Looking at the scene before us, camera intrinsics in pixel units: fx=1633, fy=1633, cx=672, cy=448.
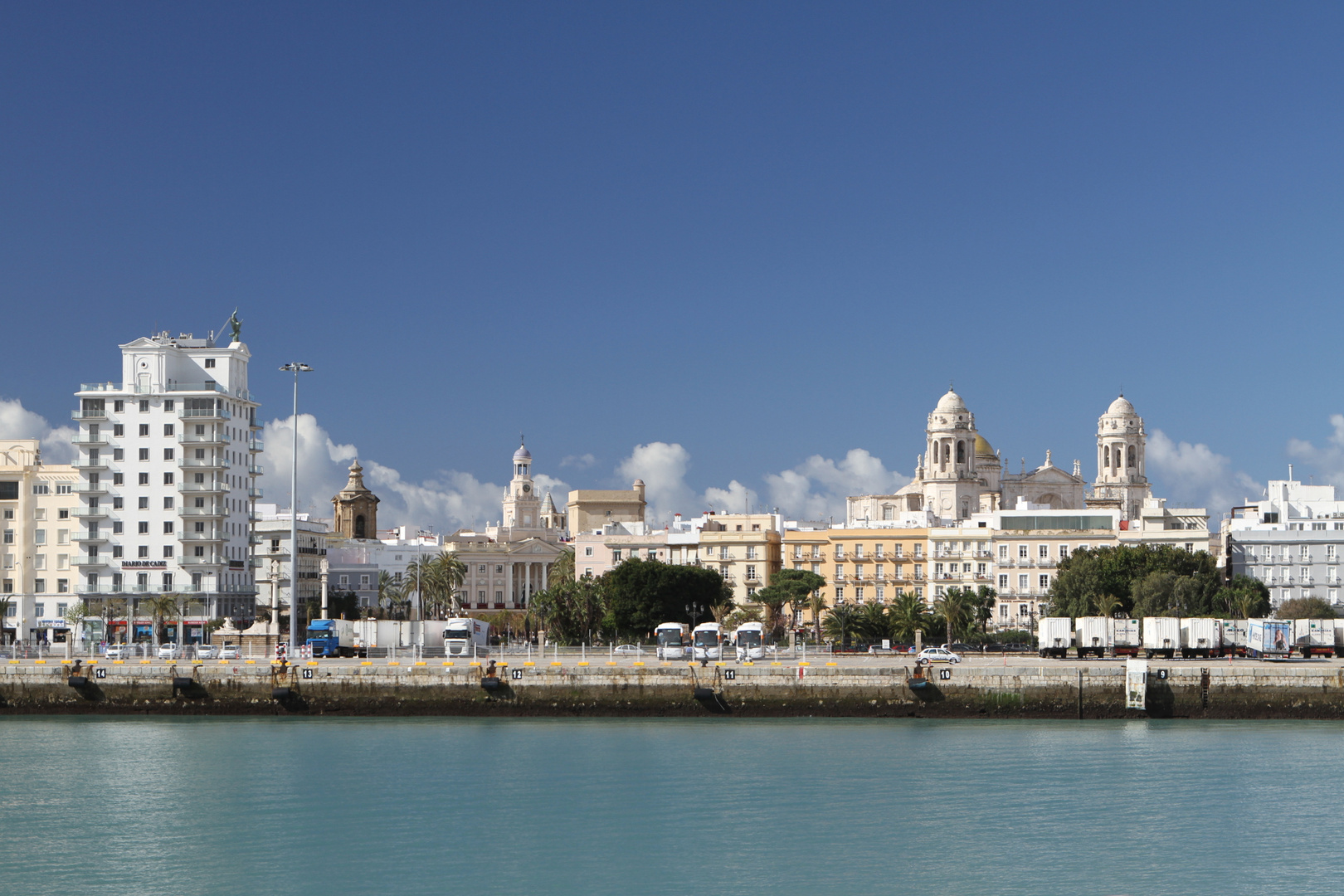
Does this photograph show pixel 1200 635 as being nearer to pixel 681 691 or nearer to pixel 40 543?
pixel 681 691

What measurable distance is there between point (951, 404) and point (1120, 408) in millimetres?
22316

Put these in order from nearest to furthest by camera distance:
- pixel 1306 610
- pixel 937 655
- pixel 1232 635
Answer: pixel 937 655 → pixel 1232 635 → pixel 1306 610

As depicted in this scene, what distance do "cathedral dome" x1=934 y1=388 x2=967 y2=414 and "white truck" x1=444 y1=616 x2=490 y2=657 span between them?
77501 mm

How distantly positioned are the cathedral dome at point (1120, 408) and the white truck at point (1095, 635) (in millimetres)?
94358

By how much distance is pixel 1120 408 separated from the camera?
178 m

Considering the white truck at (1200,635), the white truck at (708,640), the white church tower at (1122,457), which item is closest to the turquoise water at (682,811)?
the white truck at (1200,635)

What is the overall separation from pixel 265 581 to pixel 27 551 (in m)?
18.7

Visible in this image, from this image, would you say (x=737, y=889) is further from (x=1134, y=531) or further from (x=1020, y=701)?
(x=1134, y=531)

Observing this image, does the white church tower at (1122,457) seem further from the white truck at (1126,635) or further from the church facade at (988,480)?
the white truck at (1126,635)

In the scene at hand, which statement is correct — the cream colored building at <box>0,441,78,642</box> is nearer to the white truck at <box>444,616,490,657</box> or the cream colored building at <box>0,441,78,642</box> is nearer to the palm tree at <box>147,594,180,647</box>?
the palm tree at <box>147,594,180,647</box>

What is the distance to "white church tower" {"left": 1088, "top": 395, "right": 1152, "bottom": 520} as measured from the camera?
572ft

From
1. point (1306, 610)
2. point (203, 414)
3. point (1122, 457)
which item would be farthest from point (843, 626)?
point (1122, 457)

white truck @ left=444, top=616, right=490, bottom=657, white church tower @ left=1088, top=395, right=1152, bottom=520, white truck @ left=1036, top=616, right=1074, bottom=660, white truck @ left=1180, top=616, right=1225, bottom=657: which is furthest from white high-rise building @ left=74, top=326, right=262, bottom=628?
white church tower @ left=1088, top=395, right=1152, bottom=520

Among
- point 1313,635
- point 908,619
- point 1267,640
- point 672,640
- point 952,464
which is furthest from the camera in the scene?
point 952,464
